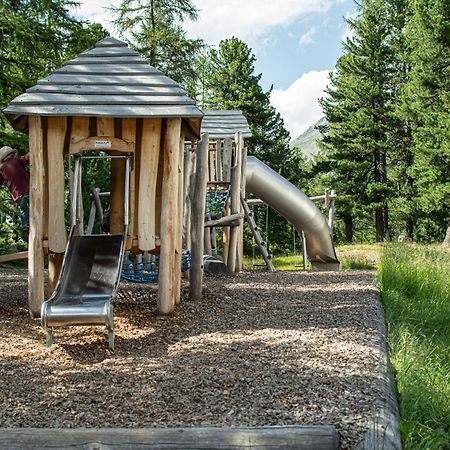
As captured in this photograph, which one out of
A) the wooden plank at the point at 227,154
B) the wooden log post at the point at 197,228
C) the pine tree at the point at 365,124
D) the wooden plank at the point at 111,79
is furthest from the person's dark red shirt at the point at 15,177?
the pine tree at the point at 365,124

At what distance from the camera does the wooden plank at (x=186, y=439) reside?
3434 mm

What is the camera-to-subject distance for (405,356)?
5.57 metres

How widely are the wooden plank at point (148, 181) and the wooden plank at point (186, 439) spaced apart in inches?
170

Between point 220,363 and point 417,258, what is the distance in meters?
7.95

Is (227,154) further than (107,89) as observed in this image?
Yes

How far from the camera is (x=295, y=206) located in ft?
46.9

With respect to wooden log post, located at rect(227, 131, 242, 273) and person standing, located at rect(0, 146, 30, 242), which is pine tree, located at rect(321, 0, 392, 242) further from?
person standing, located at rect(0, 146, 30, 242)

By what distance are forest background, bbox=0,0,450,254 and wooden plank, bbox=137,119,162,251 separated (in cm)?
1424

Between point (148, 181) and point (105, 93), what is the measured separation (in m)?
1.13

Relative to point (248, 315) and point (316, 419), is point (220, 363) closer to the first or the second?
point (316, 419)

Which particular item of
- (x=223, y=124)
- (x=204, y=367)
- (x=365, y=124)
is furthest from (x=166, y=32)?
(x=204, y=367)

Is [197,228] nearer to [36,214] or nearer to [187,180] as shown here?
[36,214]

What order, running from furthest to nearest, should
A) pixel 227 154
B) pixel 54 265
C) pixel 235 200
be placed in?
pixel 227 154
pixel 235 200
pixel 54 265

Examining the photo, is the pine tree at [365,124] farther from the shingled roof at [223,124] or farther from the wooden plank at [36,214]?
the wooden plank at [36,214]
